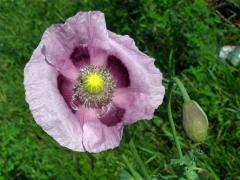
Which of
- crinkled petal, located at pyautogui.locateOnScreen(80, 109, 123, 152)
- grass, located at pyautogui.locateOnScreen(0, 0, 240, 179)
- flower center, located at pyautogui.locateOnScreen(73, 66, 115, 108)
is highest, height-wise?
flower center, located at pyautogui.locateOnScreen(73, 66, 115, 108)

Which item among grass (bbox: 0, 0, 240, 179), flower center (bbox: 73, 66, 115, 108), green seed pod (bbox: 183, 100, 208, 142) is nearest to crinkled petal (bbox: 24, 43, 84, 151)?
flower center (bbox: 73, 66, 115, 108)

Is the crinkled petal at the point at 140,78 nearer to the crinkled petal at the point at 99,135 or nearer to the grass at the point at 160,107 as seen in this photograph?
the crinkled petal at the point at 99,135

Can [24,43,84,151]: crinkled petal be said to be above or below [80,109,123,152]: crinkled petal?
above

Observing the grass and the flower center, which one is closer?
the flower center

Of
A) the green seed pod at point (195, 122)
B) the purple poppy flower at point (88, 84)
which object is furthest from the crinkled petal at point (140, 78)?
the green seed pod at point (195, 122)

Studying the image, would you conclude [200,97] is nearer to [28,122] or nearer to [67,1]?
[28,122]

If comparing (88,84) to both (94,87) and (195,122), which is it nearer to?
(94,87)

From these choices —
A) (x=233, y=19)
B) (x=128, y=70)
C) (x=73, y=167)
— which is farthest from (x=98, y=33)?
(x=233, y=19)

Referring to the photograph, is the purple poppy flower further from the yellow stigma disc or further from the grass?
the grass
